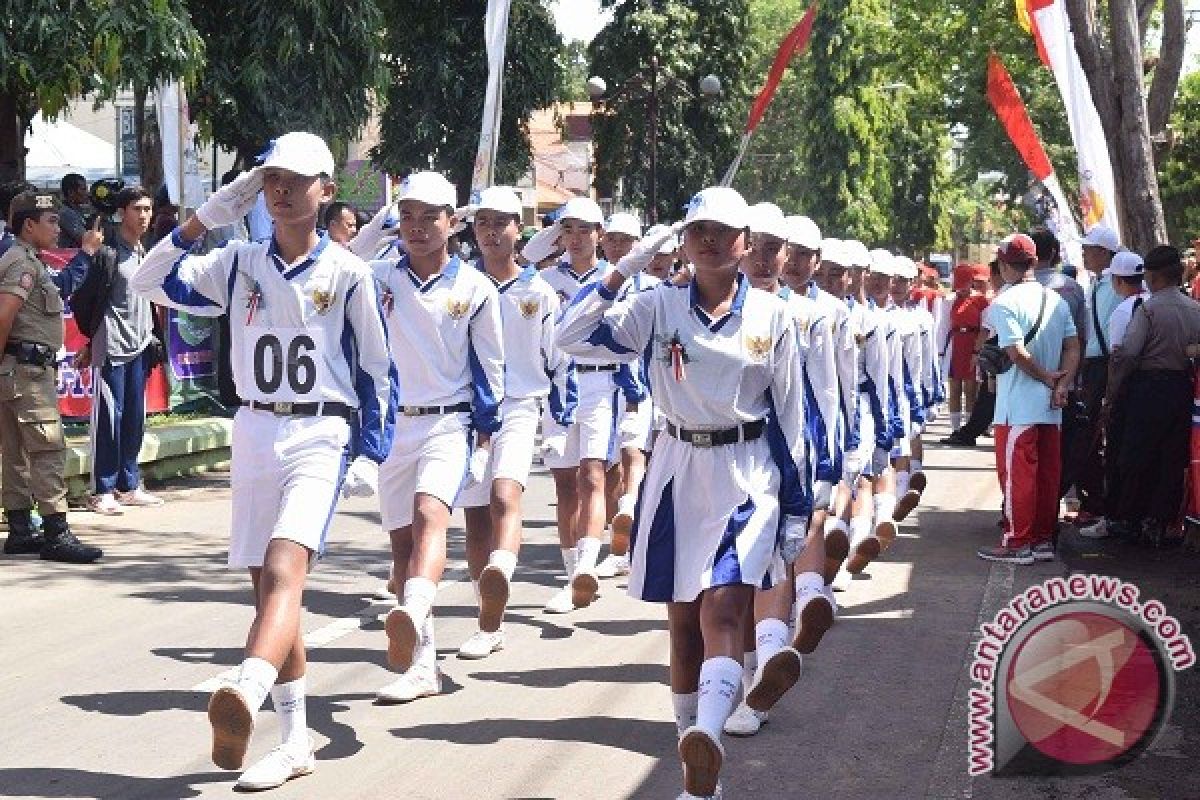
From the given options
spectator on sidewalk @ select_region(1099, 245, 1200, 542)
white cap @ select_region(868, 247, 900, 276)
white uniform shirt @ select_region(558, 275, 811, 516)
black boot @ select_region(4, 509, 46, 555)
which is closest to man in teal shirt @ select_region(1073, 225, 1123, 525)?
spectator on sidewalk @ select_region(1099, 245, 1200, 542)

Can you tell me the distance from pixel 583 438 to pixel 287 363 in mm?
4295

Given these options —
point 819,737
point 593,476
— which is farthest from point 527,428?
point 819,737

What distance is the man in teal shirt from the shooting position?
14.0 metres

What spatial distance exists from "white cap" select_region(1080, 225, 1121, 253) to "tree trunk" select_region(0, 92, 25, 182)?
976 cm

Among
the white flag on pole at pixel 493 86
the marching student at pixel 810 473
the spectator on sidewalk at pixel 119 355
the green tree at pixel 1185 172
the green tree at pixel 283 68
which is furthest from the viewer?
the green tree at pixel 1185 172

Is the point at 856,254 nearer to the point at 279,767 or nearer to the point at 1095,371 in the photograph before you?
the point at 1095,371

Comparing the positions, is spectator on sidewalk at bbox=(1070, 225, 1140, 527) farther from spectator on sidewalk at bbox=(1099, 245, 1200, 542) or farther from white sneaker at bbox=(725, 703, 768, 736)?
white sneaker at bbox=(725, 703, 768, 736)

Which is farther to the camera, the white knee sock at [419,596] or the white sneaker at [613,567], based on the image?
the white sneaker at [613,567]

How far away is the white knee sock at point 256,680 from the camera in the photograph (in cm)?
591

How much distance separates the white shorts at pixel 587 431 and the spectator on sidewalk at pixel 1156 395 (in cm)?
428

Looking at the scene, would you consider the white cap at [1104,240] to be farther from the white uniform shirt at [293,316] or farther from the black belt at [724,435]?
the white uniform shirt at [293,316]

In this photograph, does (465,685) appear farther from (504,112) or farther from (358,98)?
(504,112)

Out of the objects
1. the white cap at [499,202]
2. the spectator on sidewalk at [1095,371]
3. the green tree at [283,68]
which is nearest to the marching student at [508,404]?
the white cap at [499,202]

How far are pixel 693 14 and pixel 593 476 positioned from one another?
3963 centimetres
